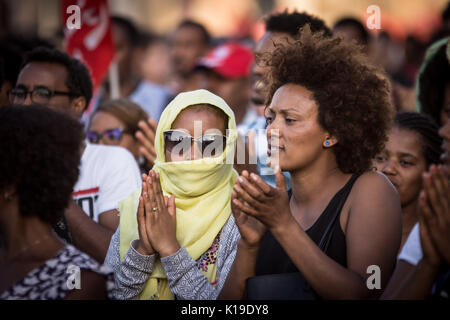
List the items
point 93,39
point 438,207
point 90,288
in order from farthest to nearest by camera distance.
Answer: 1. point 93,39
2. point 90,288
3. point 438,207

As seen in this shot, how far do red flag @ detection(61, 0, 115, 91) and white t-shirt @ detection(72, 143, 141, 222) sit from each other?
2.08 metres

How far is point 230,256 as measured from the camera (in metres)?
3.29

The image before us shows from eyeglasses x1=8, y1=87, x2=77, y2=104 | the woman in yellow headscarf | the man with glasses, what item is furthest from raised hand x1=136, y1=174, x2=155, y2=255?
eyeglasses x1=8, y1=87, x2=77, y2=104

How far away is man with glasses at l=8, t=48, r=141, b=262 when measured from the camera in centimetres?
374

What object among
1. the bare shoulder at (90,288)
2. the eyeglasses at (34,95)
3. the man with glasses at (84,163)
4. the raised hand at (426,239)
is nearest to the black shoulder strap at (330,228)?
the raised hand at (426,239)

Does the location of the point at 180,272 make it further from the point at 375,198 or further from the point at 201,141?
the point at 375,198

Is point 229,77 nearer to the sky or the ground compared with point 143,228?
nearer to the sky

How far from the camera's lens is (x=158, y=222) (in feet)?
10.5

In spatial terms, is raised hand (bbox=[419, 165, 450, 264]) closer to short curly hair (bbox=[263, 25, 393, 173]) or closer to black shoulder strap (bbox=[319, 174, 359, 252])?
black shoulder strap (bbox=[319, 174, 359, 252])

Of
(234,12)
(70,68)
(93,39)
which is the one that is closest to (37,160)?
(70,68)

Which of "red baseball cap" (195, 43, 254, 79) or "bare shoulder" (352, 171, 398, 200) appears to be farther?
"red baseball cap" (195, 43, 254, 79)

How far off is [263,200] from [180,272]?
2.37ft
